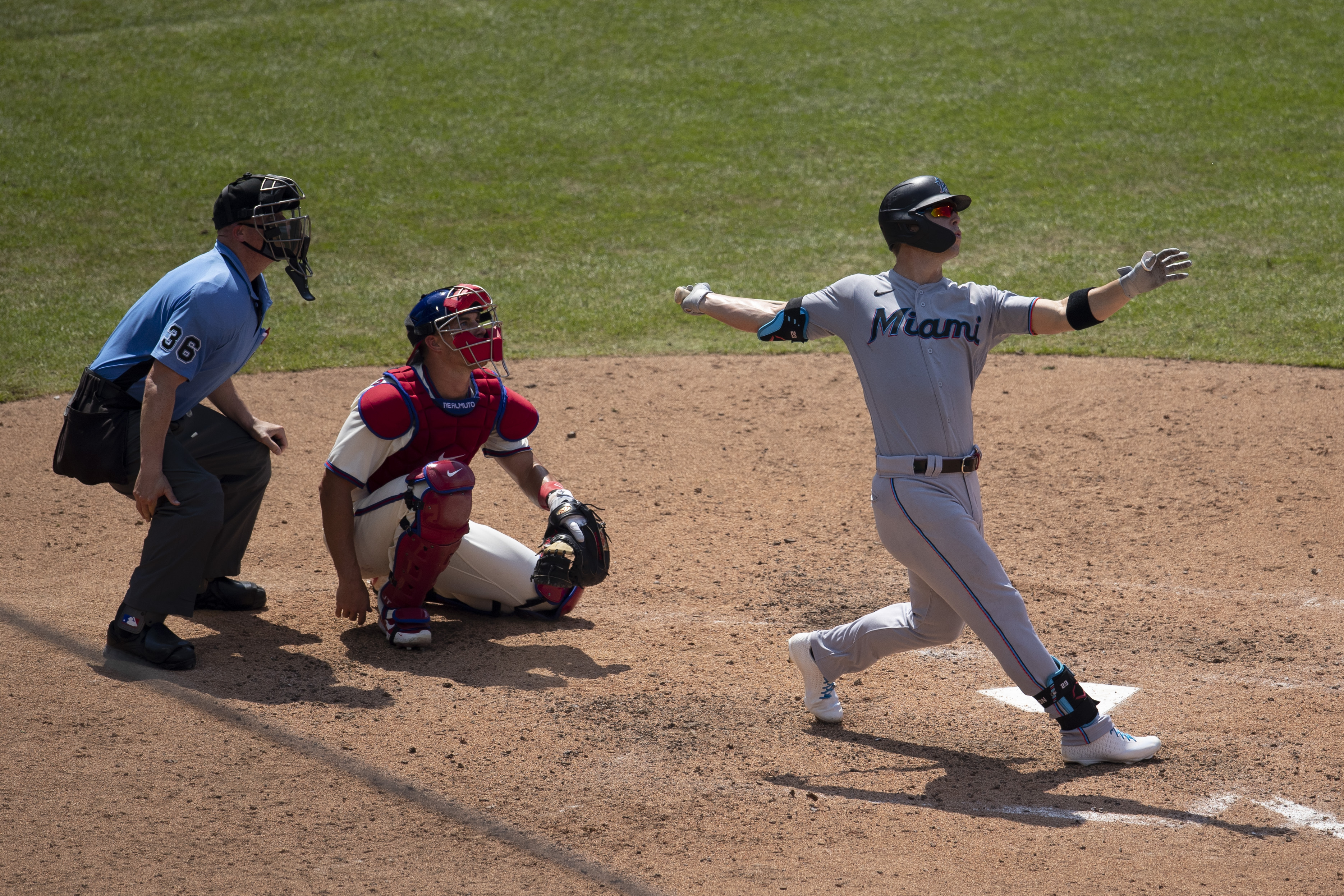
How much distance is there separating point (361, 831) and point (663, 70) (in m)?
13.3

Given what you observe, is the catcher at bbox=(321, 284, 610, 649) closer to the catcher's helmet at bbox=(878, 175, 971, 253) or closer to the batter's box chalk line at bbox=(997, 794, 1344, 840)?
the catcher's helmet at bbox=(878, 175, 971, 253)

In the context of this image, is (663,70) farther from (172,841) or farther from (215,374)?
(172,841)

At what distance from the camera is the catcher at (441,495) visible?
14.0ft

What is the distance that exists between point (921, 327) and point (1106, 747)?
4.51 ft

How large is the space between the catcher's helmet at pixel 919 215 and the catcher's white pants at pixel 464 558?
196 cm

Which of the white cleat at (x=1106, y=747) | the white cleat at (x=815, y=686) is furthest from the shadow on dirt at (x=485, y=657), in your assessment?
the white cleat at (x=1106, y=747)

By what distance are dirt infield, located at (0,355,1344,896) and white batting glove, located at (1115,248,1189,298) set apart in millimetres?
1439

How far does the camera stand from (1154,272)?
3488mm

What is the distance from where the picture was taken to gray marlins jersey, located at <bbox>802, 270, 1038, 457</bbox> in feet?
11.9

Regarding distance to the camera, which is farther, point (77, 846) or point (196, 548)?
point (196, 548)

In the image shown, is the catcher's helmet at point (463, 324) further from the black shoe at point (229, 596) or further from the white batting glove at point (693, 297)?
the black shoe at point (229, 596)

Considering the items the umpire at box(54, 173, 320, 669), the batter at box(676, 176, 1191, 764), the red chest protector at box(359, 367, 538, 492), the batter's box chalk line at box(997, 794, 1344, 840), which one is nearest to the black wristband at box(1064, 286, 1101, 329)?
the batter at box(676, 176, 1191, 764)

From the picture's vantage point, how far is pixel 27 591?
496 centimetres

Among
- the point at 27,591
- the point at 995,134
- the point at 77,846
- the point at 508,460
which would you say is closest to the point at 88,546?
the point at 27,591
